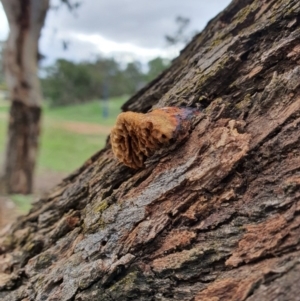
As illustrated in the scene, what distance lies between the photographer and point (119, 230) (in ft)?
4.48

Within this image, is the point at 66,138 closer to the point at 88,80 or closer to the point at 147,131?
the point at 88,80

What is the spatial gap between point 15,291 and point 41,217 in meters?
0.47

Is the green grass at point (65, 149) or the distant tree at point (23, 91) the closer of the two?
the distant tree at point (23, 91)

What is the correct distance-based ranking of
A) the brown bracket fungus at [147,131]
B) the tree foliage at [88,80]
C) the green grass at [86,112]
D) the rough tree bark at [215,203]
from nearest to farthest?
the rough tree bark at [215,203], the brown bracket fungus at [147,131], the green grass at [86,112], the tree foliage at [88,80]

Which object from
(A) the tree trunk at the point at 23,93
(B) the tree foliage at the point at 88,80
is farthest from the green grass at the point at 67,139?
(A) the tree trunk at the point at 23,93

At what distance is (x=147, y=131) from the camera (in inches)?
52.7

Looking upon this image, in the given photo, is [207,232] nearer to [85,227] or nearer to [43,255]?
[85,227]

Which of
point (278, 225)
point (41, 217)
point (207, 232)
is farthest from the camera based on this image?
point (41, 217)

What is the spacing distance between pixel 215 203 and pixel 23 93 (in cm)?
502

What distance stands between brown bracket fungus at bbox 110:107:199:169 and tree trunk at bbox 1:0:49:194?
12.8 feet

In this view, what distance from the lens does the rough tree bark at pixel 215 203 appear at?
111cm

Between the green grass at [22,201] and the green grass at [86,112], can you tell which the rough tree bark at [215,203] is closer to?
the green grass at [22,201]

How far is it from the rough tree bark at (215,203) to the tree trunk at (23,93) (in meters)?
3.90

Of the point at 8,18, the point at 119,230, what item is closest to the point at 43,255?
the point at 119,230
